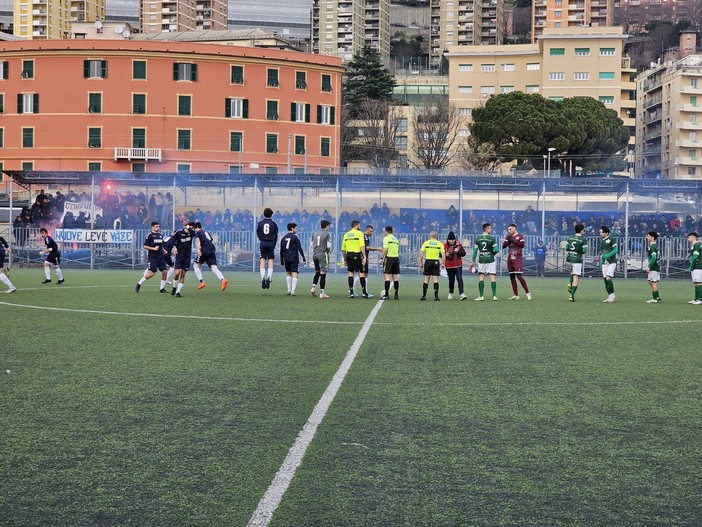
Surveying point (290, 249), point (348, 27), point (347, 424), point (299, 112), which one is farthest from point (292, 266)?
point (348, 27)

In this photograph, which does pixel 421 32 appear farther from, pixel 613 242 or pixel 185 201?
pixel 613 242

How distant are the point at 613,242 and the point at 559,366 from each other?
13.1 metres

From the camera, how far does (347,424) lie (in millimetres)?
7961

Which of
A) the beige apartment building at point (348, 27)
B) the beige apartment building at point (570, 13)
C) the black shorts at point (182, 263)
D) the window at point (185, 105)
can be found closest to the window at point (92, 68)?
the window at point (185, 105)

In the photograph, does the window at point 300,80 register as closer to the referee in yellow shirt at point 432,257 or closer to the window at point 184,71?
the window at point 184,71

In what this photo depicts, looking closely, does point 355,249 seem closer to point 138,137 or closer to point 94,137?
point 138,137

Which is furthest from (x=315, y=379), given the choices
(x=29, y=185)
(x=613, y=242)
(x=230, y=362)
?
(x=29, y=185)

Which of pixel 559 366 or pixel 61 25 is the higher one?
pixel 61 25

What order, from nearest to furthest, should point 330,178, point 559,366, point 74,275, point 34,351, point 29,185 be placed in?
point 559,366 → point 34,351 → point 74,275 → point 330,178 → point 29,185

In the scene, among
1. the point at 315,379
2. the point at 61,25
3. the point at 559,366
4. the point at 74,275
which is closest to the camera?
the point at 315,379

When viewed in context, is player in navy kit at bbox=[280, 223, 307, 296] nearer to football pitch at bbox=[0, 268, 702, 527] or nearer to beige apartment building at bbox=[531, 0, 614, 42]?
football pitch at bbox=[0, 268, 702, 527]

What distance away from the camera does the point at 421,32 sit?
597ft

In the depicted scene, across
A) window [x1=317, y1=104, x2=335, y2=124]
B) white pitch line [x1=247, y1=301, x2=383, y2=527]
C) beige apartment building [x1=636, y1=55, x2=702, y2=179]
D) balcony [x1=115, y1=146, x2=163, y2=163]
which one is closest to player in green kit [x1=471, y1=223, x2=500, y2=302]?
white pitch line [x1=247, y1=301, x2=383, y2=527]

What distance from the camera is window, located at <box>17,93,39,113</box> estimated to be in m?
78.5
